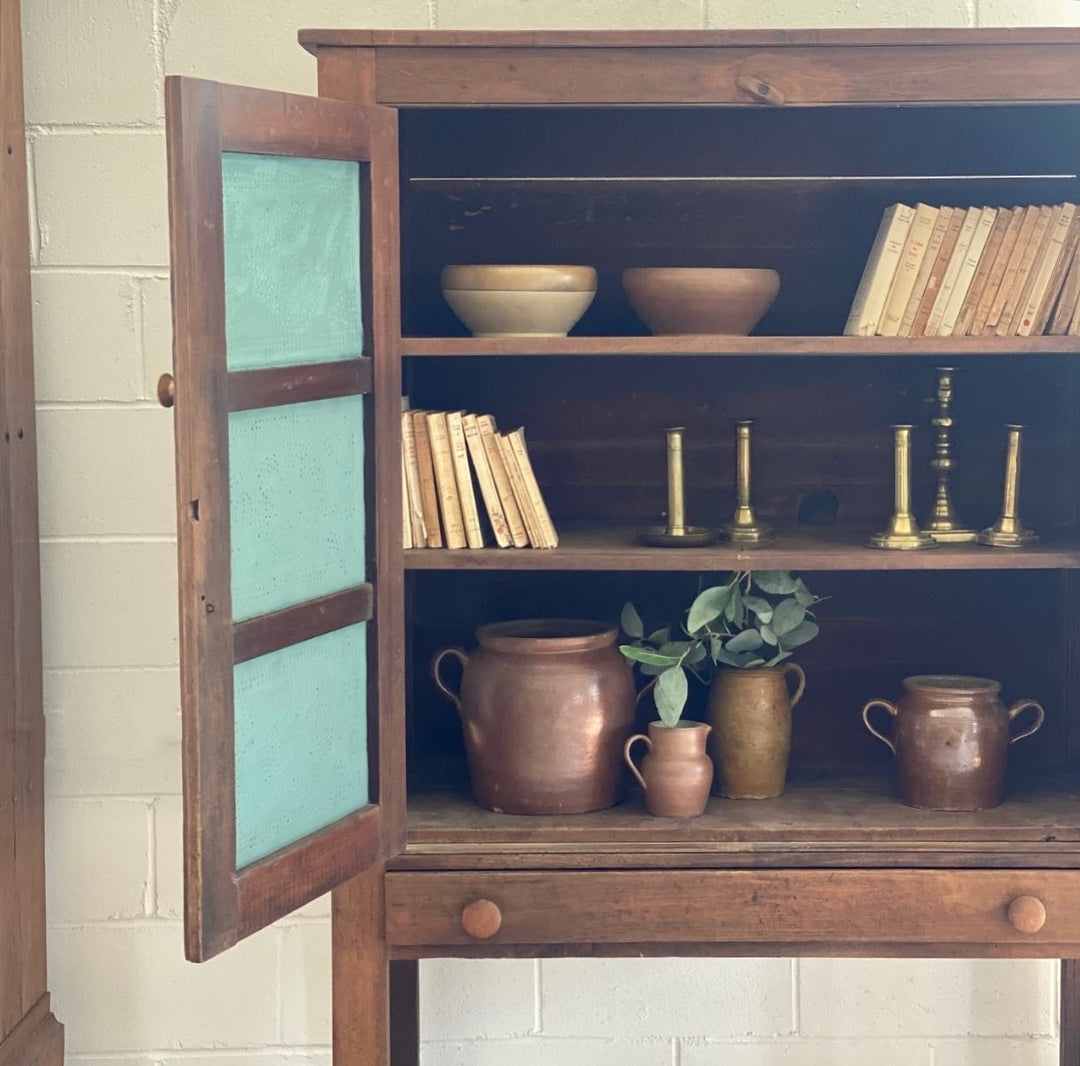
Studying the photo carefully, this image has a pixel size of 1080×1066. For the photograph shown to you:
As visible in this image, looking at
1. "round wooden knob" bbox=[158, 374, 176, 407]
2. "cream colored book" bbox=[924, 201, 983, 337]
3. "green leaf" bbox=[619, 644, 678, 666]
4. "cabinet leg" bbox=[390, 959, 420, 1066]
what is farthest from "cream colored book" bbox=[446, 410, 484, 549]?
"cabinet leg" bbox=[390, 959, 420, 1066]

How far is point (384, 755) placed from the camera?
1606mm

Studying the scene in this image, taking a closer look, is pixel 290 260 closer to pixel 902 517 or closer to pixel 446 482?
pixel 446 482

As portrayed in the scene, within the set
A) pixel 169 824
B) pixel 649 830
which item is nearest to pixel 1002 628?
pixel 649 830

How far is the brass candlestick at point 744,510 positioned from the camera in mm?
1773

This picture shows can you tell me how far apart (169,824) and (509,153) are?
113cm

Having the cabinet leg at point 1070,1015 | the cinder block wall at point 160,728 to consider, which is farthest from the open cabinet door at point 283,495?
the cabinet leg at point 1070,1015

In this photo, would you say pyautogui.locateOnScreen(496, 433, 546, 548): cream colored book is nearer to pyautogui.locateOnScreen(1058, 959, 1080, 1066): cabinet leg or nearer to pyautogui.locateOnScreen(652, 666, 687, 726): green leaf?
pyautogui.locateOnScreen(652, 666, 687, 726): green leaf

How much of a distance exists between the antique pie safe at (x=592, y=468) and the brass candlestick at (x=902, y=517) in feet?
0.21

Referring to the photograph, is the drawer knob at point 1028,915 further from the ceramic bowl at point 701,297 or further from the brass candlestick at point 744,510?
the ceramic bowl at point 701,297

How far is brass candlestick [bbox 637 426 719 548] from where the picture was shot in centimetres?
175

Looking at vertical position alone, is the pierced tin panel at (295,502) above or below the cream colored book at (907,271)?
below

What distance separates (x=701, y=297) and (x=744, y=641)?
44 cm

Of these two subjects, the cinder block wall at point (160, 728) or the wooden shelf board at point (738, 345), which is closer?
the wooden shelf board at point (738, 345)

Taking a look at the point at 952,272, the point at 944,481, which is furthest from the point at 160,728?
the point at 952,272
